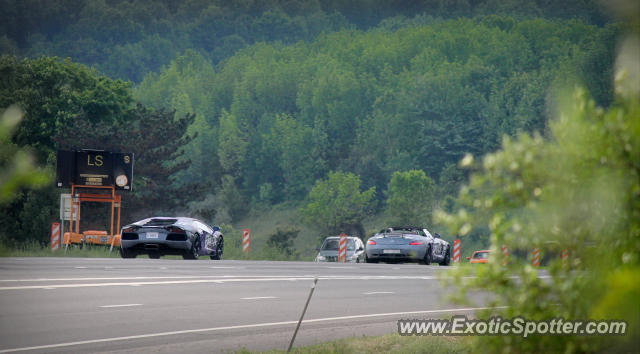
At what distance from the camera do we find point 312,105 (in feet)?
477

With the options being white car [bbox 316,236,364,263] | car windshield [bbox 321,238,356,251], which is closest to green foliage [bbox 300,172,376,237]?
car windshield [bbox 321,238,356,251]

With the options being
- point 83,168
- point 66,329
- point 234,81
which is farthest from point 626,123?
point 234,81

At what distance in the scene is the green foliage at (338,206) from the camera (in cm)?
9706

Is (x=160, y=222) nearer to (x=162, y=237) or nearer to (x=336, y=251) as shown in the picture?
(x=162, y=237)

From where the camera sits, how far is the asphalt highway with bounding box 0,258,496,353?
11.1 meters

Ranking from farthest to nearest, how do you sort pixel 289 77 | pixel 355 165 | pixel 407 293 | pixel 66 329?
A: pixel 289 77
pixel 355 165
pixel 407 293
pixel 66 329

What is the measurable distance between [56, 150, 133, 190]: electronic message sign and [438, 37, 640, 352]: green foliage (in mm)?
36205

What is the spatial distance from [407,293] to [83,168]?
23239 mm

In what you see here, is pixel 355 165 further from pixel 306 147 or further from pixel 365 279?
pixel 365 279

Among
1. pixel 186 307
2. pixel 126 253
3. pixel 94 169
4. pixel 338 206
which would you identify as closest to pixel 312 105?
pixel 338 206

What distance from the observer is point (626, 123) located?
4027mm

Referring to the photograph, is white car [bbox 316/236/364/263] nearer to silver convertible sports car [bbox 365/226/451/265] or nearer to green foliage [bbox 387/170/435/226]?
silver convertible sports car [bbox 365/226/451/265]

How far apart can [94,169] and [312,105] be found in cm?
10625

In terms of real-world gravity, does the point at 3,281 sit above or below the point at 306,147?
below
